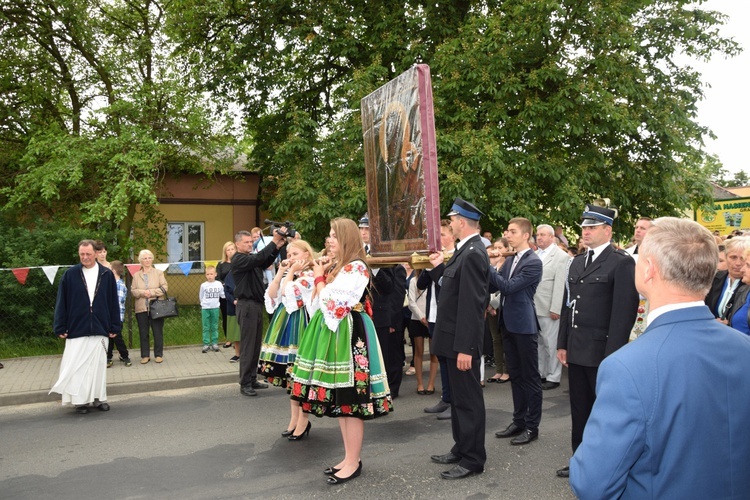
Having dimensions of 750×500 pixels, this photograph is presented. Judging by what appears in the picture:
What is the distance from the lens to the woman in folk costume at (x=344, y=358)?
4.66 meters

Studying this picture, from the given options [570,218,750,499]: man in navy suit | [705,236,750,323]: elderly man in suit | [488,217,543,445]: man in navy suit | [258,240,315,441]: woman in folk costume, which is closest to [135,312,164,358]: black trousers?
[258,240,315,441]: woman in folk costume

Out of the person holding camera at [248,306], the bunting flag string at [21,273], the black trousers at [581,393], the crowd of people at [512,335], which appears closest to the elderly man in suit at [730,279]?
the crowd of people at [512,335]

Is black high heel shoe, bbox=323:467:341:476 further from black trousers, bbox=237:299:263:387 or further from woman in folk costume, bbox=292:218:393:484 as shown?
black trousers, bbox=237:299:263:387

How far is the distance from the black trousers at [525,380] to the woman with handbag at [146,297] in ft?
20.5

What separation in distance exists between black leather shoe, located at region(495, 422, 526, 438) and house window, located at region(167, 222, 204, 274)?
54.8 ft

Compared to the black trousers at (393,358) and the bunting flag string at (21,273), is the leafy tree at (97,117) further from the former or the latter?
the black trousers at (393,358)

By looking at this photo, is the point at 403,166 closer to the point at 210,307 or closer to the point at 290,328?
the point at 290,328

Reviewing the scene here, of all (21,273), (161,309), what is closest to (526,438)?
(161,309)

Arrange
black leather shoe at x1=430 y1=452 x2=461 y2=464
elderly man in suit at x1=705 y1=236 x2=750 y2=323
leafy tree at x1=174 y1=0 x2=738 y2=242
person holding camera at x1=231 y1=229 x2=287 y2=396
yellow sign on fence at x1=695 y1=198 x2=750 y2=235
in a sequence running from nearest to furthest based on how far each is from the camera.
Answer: black leather shoe at x1=430 y1=452 x2=461 y2=464 < elderly man in suit at x1=705 y1=236 x2=750 y2=323 < person holding camera at x1=231 y1=229 x2=287 y2=396 < leafy tree at x1=174 y1=0 x2=738 y2=242 < yellow sign on fence at x1=695 y1=198 x2=750 y2=235

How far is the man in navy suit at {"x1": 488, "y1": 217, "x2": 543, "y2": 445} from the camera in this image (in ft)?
18.7

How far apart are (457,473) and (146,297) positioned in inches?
268

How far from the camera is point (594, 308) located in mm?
4582

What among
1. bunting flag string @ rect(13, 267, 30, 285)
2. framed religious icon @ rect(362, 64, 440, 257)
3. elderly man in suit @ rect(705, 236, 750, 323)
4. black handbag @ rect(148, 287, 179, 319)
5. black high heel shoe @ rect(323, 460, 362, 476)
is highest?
framed religious icon @ rect(362, 64, 440, 257)

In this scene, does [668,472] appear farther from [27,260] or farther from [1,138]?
[1,138]
